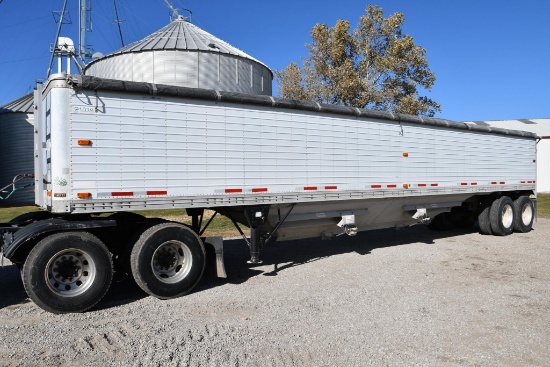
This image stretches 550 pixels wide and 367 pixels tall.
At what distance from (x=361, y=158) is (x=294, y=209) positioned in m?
1.87

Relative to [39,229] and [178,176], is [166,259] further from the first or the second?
[39,229]

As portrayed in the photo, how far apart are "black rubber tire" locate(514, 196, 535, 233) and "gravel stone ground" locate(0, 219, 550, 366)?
483 cm

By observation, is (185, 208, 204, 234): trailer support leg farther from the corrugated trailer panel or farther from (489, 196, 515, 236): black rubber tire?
the corrugated trailer panel

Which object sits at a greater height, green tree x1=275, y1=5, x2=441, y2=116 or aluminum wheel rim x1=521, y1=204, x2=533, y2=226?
green tree x1=275, y1=5, x2=441, y2=116

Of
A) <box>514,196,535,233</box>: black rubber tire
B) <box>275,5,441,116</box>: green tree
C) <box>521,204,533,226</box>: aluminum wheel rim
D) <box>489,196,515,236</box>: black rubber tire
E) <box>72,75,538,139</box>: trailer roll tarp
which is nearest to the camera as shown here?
<box>72,75,538,139</box>: trailer roll tarp

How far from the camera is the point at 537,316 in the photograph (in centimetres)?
606

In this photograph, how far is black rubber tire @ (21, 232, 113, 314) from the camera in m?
6.07

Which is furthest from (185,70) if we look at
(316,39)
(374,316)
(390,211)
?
(316,39)

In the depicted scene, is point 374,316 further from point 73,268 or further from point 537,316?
point 73,268

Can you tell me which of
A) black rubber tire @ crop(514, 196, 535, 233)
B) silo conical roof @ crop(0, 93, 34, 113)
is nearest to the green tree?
black rubber tire @ crop(514, 196, 535, 233)

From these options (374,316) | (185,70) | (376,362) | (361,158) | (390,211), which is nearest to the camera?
(376,362)

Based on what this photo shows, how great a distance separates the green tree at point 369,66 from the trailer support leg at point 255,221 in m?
16.3

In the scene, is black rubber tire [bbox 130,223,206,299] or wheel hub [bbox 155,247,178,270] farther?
wheel hub [bbox 155,247,178,270]

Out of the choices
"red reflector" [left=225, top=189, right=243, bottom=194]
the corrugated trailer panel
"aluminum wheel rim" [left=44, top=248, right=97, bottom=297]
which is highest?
the corrugated trailer panel
